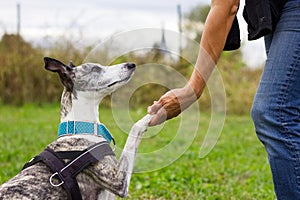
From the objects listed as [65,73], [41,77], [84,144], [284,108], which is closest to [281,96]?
[284,108]

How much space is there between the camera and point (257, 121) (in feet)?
9.08

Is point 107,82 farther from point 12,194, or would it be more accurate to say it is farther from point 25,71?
point 25,71

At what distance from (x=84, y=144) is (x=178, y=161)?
3.76 m

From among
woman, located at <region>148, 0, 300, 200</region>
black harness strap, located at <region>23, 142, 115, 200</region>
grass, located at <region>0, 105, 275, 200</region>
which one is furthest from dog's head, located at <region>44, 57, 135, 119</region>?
woman, located at <region>148, 0, 300, 200</region>

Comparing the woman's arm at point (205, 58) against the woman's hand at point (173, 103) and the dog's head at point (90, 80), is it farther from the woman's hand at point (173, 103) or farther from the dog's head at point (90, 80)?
the dog's head at point (90, 80)

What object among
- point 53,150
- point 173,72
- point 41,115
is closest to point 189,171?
point 173,72

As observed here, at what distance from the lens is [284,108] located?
2.67 meters

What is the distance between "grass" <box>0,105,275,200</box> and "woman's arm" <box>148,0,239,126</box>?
32 centimetres

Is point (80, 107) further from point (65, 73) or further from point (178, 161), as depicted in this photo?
point (178, 161)

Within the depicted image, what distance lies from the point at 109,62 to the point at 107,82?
12 centimetres

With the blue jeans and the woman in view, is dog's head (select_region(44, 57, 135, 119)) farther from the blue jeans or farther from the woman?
the blue jeans

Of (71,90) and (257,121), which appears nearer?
(257,121)

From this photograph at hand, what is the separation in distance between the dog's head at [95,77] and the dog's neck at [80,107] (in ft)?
0.11

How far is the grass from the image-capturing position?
4.20 m
